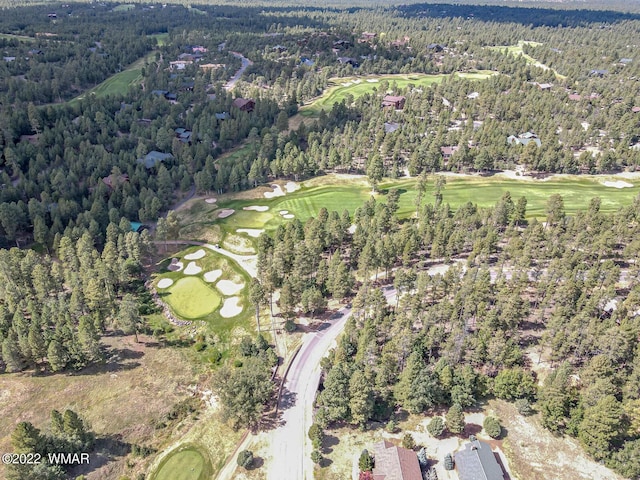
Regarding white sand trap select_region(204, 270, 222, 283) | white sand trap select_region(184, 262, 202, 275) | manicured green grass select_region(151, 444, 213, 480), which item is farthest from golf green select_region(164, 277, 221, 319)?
manicured green grass select_region(151, 444, 213, 480)

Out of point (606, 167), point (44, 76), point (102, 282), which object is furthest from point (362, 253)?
point (44, 76)

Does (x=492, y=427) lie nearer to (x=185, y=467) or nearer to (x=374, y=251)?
(x=374, y=251)

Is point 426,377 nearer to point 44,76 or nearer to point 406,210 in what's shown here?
point 406,210

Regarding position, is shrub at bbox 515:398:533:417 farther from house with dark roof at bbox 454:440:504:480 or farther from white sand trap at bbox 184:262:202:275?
white sand trap at bbox 184:262:202:275

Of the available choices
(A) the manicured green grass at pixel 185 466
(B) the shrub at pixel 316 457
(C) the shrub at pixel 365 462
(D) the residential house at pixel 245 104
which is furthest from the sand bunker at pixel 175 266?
(D) the residential house at pixel 245 104

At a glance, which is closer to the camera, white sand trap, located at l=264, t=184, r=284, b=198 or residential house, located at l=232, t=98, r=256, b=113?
white sand trap, located at l=264, t=184, r=284, b=198

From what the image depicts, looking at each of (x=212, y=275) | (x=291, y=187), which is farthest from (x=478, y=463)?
(x=291, y=187)
